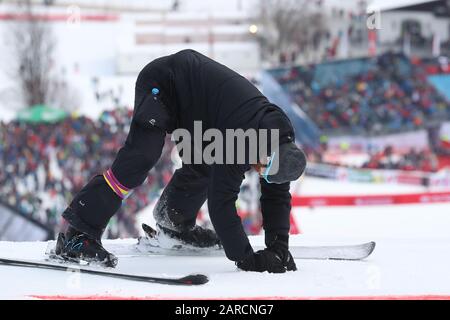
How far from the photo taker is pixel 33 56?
87.6 feet

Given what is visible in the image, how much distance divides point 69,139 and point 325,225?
23.1ft

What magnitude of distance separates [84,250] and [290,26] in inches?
1132

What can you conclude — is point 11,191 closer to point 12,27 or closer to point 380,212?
point 380,212

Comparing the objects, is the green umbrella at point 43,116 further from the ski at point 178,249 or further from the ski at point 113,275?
the ski at point 113,275

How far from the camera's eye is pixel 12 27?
28484mm

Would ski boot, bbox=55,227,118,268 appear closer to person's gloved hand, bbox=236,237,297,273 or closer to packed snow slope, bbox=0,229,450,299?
packed snow slope, bbox=0,229,450,299

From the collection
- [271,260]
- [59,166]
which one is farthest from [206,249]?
[59,166]

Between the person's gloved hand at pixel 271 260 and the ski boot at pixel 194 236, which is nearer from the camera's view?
the person's gloved hand at pixel 271 260

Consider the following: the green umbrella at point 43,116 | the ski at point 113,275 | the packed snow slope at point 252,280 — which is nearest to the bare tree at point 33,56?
the green umbrella at point 43,116

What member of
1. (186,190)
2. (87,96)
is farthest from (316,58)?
(186,190)

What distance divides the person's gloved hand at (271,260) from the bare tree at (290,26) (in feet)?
84.1

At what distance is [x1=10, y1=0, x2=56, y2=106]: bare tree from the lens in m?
25.2

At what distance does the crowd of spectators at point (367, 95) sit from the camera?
19.1 metres
